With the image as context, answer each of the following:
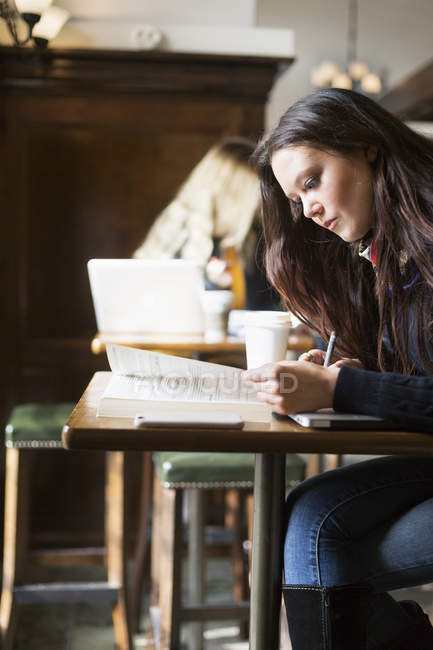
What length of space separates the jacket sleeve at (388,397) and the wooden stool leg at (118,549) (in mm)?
1295

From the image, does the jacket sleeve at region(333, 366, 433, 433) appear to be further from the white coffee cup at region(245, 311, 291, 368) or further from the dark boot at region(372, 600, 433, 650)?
the dark boot at region(372, 600, 433, 650)

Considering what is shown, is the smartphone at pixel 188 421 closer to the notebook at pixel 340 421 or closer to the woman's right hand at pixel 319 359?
the notebook at pixel 340 421

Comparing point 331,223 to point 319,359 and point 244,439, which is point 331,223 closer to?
point 319,359

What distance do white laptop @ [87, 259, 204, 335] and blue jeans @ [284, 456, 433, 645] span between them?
3.02ft

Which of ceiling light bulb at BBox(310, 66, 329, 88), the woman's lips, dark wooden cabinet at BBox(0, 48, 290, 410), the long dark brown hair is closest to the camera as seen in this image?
the long dark brown hair

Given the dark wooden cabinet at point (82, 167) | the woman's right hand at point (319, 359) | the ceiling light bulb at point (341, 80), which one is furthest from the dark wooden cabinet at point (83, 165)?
the ceiling light bulb at point (341, 80)

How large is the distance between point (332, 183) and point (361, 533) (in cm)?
56

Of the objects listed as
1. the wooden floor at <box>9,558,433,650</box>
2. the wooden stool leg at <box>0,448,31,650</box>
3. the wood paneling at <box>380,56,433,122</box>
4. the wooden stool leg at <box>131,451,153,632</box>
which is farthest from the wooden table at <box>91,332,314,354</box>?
the wood paneling at <box>380,56,433,122</box>

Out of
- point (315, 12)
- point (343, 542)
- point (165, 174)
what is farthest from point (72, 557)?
point (315, 12)

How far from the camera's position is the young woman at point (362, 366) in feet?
3.39

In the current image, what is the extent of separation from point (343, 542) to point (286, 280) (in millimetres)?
565

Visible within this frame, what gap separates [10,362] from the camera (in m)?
3.14

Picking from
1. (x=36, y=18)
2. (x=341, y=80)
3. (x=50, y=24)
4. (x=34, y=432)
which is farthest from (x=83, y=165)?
A: (x=341, y=80)

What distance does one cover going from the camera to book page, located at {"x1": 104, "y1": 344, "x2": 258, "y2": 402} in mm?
1101
